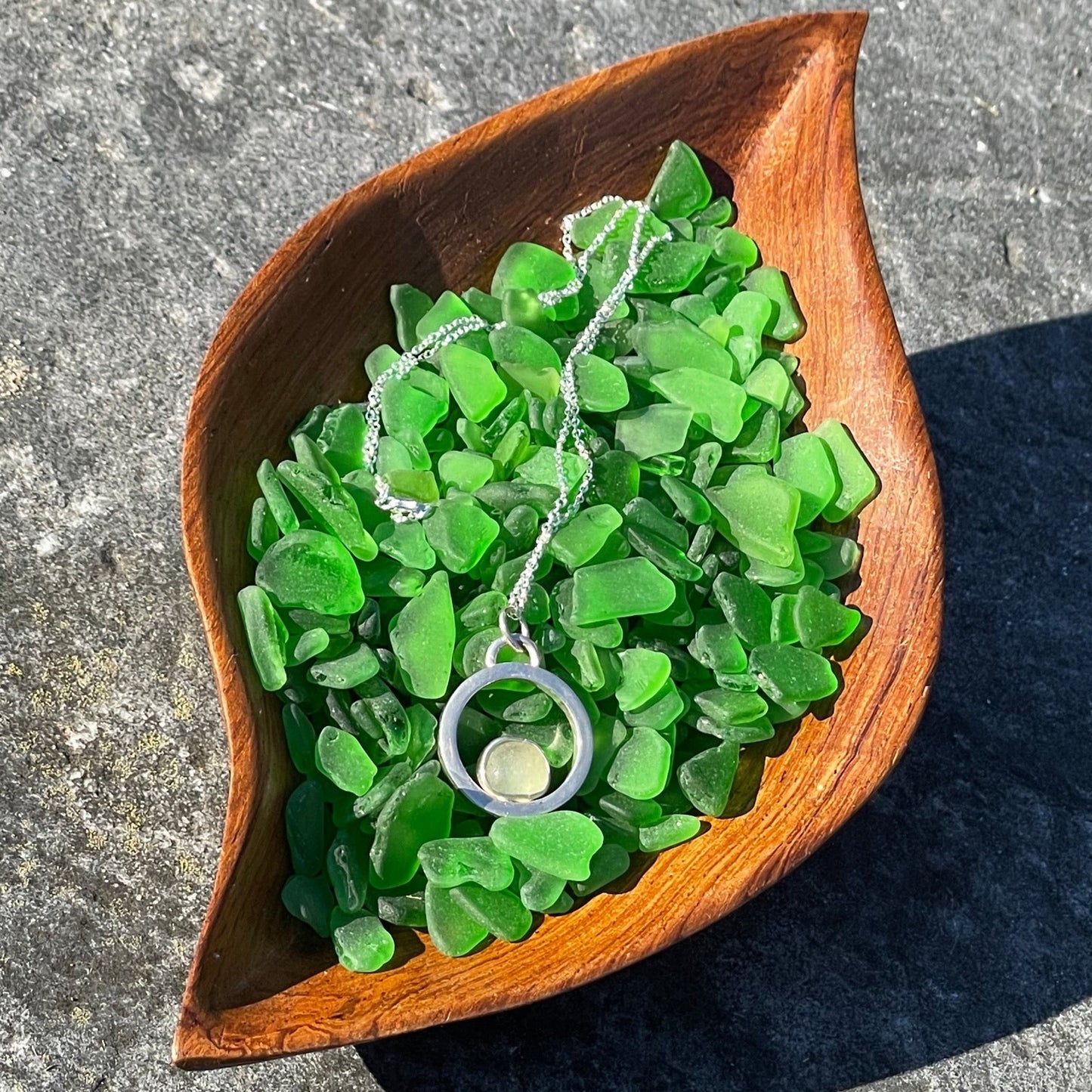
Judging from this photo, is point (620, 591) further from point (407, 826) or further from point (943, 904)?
point (943, 904)

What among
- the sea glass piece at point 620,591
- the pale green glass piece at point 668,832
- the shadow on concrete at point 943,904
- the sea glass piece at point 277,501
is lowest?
the shadow on concrete at point 943,904

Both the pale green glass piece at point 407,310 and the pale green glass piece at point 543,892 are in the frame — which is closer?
the pale green glass piece at point 543,892

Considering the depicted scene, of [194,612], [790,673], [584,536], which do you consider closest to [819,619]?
[790,673]

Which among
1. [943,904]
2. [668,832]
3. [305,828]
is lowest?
[943,904]

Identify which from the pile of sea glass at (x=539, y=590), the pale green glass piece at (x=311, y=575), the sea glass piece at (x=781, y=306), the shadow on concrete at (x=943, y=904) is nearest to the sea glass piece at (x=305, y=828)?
the pile of sea glass at (x=539, y=590)

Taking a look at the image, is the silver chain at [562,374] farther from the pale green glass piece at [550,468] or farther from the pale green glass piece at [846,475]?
the pale green glass piece at [846,475]

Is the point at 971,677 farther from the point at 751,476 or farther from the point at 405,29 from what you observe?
the point at 405,29

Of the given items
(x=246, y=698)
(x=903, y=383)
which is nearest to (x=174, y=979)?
(x=246, y=698)
